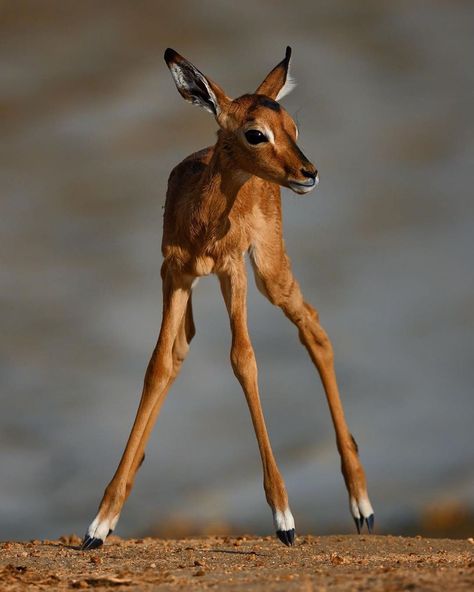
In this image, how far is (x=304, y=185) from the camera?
11.6 meters

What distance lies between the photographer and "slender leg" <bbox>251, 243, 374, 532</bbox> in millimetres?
13742

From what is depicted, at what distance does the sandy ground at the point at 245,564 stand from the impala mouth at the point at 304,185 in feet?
11.9

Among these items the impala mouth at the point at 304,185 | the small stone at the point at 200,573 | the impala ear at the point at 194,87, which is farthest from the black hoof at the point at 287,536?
the impala ear at the point at 194,87

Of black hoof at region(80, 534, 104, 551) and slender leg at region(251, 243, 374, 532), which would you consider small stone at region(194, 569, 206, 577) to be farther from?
slender leg at region(251, 243, 374, 532)

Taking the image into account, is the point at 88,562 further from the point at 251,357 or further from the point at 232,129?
the point at 232,129

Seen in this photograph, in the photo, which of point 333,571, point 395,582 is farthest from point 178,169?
point 395,582

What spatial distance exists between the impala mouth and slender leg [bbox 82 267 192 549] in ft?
6.55

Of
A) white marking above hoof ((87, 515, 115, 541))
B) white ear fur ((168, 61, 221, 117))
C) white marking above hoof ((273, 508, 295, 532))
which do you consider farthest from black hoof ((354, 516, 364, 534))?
white ear fur ((168, 61, 221, 117))

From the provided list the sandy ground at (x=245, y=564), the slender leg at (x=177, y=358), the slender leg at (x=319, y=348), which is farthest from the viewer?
the slender leg at (x=319, y=348)

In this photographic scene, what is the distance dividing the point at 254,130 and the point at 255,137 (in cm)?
7

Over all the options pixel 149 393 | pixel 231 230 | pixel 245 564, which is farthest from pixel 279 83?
pixel 245 564

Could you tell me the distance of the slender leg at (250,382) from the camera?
12.1 meters

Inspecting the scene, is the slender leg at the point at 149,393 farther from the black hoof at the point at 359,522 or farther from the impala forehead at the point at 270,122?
the black hoof at the point at 359,522

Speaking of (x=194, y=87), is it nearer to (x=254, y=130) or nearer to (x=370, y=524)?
(x=254, y=130)
